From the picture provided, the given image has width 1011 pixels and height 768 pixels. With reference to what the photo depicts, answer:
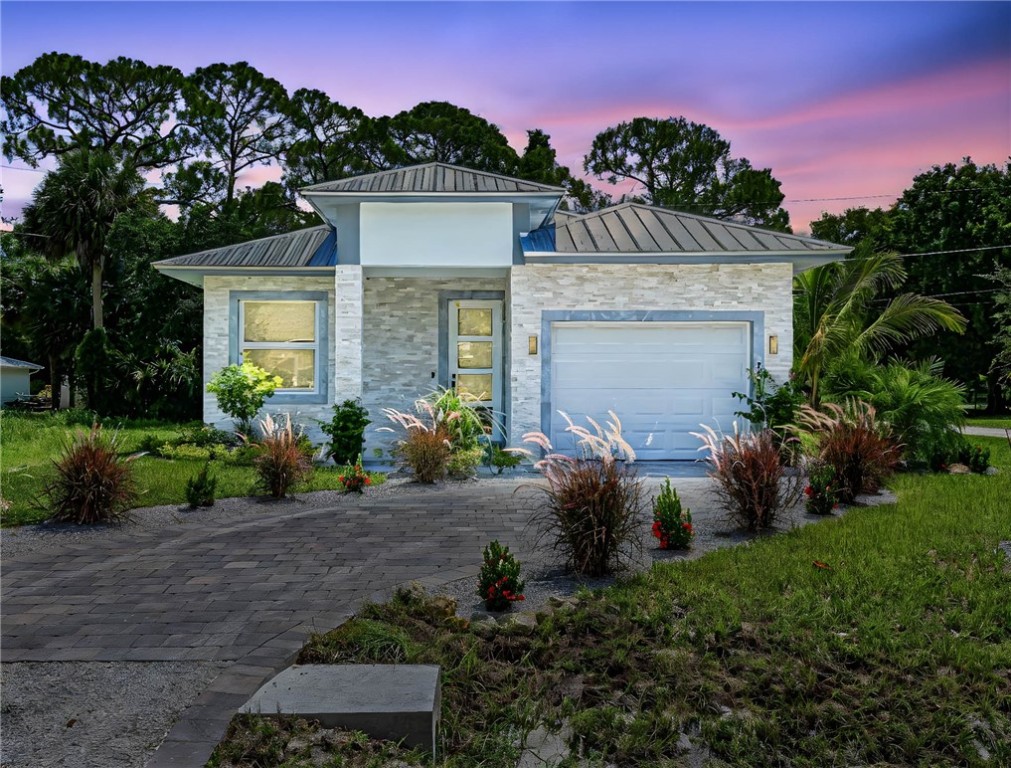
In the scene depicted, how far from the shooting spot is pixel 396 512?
9.48 m

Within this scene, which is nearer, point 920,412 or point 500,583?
point 500,583

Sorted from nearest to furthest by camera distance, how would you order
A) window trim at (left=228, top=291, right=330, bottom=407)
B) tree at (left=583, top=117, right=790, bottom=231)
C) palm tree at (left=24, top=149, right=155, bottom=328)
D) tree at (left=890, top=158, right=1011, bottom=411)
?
window trim at (left=228, top=291, right=330, bottom=407) → palm tree at (left=24, top=149, right=155, bottom=328) → tree at (left=890, top=158, right=1011, bottom=411) → tree at (left=583, top=117, right=790, bottom=231)

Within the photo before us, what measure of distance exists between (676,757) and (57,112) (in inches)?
1460

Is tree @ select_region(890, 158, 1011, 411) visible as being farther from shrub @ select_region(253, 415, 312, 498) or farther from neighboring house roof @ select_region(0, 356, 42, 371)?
neighboring house roof @ select_region(0, 356, 42, 371)

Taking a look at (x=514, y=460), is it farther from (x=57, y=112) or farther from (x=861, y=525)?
(x=57, y=112)

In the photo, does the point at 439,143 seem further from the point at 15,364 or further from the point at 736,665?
the point at 736,665

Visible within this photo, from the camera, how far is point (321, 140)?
32.6 m

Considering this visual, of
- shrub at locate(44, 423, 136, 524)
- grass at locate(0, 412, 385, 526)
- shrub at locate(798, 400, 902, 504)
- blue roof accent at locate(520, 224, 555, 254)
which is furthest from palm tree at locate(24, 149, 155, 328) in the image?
shrub at locate(798, 400, 902, 504)

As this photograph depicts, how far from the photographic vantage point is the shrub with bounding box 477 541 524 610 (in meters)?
5.54

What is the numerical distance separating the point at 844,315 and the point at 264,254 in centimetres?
1120

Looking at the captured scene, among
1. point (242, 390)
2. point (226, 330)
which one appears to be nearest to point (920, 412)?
point (242, 390)

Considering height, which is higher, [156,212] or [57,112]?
[57,112]

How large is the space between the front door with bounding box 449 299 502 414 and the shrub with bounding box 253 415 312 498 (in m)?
5.74

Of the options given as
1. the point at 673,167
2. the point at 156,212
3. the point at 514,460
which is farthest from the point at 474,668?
the point at 673,167
